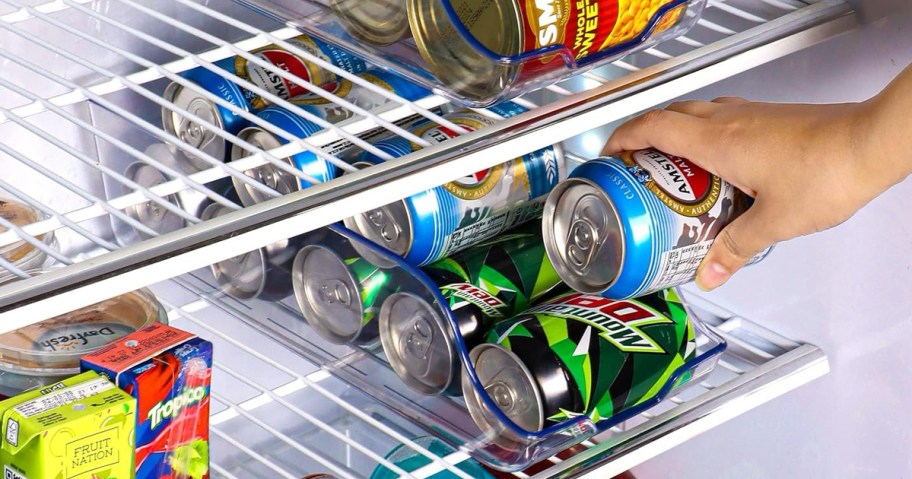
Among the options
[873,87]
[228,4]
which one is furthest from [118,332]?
[873,87]

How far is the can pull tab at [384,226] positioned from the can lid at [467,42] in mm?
266

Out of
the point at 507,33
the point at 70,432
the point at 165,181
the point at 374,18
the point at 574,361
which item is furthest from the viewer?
the point at 165,181

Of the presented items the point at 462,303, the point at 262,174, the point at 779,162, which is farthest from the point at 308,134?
the point at 779,162

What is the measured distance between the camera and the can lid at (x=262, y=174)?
1.18 metres

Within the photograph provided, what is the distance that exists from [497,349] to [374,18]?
A: 36 cm

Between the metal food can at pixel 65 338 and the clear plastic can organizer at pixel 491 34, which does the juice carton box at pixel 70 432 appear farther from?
the clear plastic can organizer at pixel 491 34

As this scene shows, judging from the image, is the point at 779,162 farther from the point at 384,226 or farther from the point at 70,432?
the point at 70,432

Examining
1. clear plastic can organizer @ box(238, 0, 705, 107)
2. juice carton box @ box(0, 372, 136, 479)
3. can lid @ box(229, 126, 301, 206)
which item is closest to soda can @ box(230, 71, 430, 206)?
can lid @ box(229, 126, 301, 206)

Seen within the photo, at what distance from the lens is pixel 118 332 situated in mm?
1044

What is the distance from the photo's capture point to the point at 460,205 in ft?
3.87

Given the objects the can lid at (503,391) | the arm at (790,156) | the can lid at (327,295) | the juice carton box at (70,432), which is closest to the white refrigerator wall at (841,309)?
the arm at (790,156)

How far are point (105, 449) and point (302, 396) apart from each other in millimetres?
695

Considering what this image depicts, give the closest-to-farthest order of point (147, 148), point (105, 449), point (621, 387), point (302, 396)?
point (105, 449) → point (621, 387) → point (147, 148) → point (302, 396)

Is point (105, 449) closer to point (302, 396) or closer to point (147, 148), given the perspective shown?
point (147, 148)
